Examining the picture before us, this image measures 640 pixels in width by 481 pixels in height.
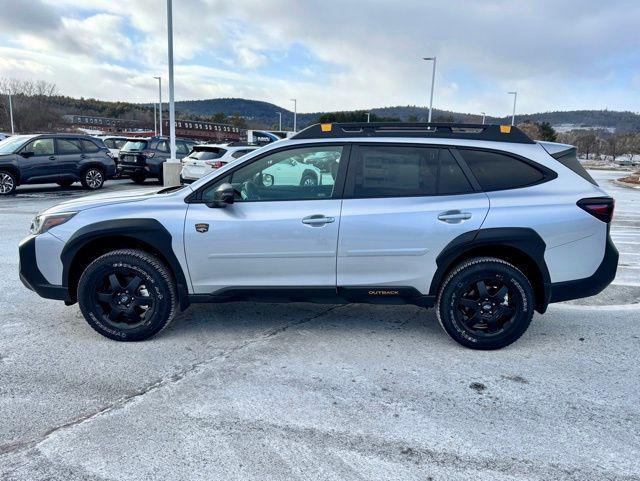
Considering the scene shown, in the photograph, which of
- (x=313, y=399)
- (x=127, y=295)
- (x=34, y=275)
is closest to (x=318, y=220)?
(x=313, y=399)

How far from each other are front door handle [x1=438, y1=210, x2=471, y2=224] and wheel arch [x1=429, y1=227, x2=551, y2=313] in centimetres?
12

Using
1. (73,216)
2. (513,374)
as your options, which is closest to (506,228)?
(513,374)

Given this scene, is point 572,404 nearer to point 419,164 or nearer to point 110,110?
point 419,164

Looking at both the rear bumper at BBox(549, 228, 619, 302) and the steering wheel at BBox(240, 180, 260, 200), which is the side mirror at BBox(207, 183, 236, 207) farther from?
the rear bumper at BBox(549, 228, 619, 302)

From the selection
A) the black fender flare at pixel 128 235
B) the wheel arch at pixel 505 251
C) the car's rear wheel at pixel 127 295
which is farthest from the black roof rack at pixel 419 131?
the car's rear wheel at pixel 127 295

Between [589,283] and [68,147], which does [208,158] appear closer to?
[68,147]

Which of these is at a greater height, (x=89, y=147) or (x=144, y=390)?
(x=89, y=147)

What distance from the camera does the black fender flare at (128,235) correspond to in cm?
376

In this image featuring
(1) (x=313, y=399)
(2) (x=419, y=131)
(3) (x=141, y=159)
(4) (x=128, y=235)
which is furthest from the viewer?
(3) (x=141, y=159)

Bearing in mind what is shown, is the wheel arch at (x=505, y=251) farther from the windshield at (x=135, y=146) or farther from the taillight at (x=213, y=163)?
the windshield at (x=135, y=146)

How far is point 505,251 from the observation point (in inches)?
152

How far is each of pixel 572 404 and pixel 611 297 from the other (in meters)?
2.82

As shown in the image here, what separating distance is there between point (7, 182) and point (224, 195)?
1209 cm

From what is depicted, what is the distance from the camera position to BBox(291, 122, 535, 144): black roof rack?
3926mm
